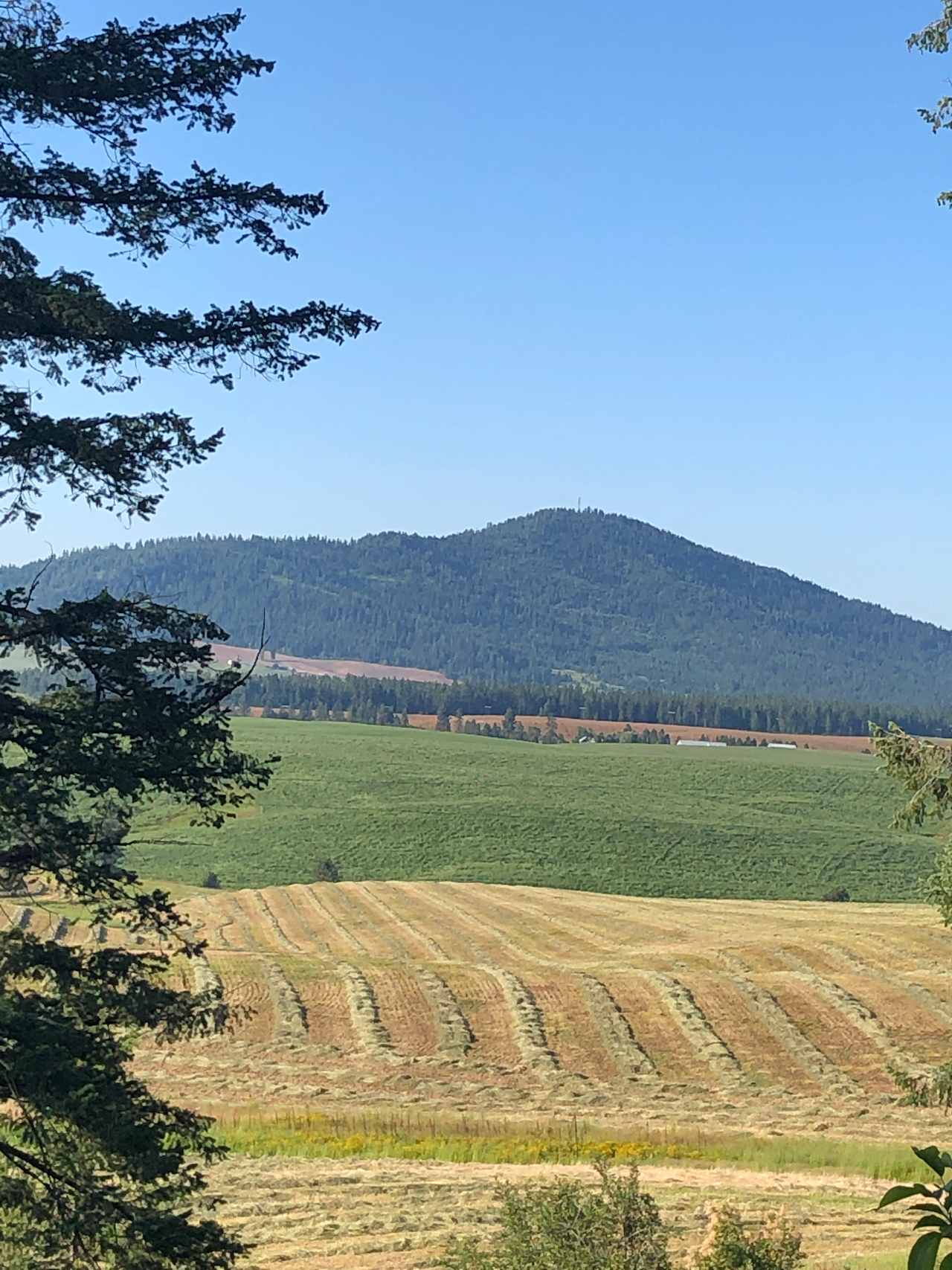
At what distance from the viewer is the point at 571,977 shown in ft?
113

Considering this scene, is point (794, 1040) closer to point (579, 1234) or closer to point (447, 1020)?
point (447, 1020)

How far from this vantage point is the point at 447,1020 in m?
30.3

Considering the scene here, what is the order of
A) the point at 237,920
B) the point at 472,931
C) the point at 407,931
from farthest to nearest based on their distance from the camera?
the point at 237,920 → the point at 472,931 → the point at 407,931

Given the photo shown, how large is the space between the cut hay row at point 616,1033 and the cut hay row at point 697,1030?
1209 millimetres

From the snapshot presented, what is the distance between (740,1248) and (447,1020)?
74.4 ft

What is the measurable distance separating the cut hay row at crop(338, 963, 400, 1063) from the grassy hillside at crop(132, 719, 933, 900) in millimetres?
33646

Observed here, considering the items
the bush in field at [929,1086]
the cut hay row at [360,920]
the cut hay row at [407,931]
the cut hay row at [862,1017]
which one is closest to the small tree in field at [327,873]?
the cut hay row at [360,920]

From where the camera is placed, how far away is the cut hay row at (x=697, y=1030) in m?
27.3

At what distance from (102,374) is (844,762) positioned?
128823 mm

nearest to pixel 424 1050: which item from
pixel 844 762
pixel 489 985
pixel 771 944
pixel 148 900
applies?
pixel 489 985

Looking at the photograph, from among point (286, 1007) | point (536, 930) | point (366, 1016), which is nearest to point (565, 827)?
point (536, 930)

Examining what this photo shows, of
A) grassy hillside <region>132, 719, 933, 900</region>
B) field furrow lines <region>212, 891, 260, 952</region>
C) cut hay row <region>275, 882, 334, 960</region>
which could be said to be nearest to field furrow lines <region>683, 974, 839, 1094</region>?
cut hay row <region>275, 882, 334, 960</region>

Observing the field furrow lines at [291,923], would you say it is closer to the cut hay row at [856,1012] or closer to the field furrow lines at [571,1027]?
the field furrow lines at [571,1027]

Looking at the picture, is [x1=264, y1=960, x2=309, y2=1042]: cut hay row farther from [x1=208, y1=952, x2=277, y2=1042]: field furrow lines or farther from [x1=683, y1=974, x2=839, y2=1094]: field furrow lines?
[x1=683, y1=974, x2=839, y2=1094]: field furrow lines
